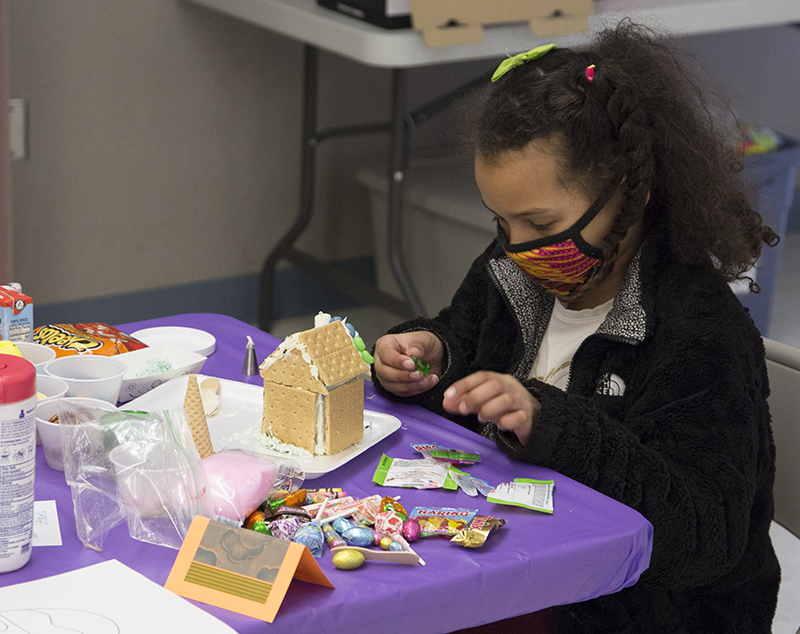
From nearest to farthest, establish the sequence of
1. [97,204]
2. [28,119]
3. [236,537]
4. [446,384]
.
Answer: [236,537] → [446,384] → [28,119] → [97,204]

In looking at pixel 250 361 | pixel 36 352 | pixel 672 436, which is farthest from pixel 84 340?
pixel 672 436

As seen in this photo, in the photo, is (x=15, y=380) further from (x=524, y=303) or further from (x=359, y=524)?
(x=524, y=303)

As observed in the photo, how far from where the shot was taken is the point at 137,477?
844 mm

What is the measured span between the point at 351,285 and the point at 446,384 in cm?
168

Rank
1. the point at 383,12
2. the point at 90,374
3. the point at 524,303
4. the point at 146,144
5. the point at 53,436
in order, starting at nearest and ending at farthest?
the point at 53,436 < the point at 90,374 < the point at 524,303 < the point at 383,12 < the point at 146,144

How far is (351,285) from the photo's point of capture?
292 cm

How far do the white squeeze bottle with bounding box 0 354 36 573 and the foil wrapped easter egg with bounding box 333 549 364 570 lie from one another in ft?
0.80

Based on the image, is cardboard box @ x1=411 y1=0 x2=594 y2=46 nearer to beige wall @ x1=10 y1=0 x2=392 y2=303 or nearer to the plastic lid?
beige wall @ x1=10 y1=0 x2=392 y2=303

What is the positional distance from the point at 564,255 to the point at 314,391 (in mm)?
351

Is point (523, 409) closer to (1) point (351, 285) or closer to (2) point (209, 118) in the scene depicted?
(1) point (351, 285)

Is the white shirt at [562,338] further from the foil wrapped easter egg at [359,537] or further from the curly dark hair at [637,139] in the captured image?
the foil wrapped easter egg at [359,537]

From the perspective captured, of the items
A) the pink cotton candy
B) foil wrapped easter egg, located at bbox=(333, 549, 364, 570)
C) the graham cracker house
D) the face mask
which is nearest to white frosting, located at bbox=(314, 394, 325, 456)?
the graham cracker house

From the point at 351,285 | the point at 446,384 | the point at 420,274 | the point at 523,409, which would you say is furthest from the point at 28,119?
the point at 523,409

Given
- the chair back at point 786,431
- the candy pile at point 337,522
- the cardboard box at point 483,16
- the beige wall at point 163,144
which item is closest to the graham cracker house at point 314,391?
the candy pile at point 337,522
